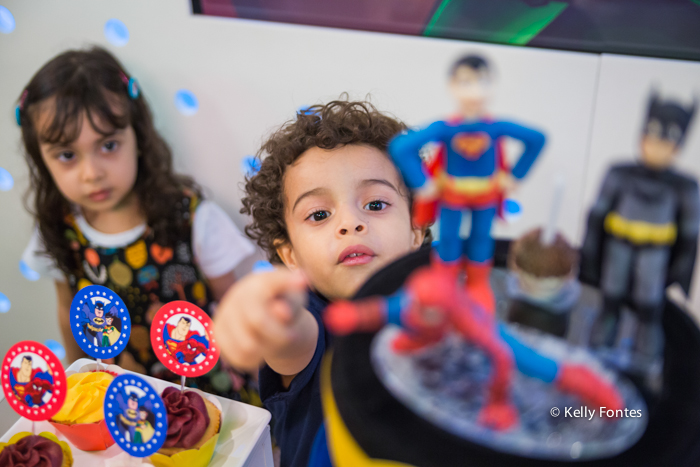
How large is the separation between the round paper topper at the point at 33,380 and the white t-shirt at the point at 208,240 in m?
0.57

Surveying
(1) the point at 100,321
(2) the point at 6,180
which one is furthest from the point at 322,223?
(2) the point at 6,180

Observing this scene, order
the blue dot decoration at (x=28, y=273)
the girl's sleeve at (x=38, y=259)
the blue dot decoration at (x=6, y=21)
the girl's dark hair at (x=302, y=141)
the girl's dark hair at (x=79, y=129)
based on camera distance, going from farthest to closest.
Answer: the blue dot decoration at (x=28, y=273) → the girl's sleeve at (x=38, y=259) → the blue dot decoration at (x=6, y=21) → the girl's dark hair at (x=79, y=129) → the girl's dark hair at (x=302, y=141)

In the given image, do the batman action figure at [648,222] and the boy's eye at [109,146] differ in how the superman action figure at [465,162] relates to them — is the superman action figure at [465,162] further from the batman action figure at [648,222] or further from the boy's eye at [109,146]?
the boy's eye at [109,146]

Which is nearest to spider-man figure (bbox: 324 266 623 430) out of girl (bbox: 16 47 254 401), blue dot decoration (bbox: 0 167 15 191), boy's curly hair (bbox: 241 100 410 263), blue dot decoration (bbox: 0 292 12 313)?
boy's curly hair (bbox: 241 100 410 263)

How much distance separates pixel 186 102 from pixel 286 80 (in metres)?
0.26

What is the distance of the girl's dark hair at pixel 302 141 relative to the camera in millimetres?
838

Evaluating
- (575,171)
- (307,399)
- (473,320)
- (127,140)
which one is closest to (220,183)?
(127,140)

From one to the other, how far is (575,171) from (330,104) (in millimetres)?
497

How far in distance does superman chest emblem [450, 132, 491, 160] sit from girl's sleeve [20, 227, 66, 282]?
118 centimetres

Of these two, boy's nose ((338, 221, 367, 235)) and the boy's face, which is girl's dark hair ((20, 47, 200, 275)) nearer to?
the boy's face

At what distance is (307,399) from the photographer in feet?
2.46

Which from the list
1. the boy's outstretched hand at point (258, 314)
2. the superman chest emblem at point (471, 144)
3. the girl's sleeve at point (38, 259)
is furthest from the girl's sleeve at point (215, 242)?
the superman chest emblem at point (471, 144)

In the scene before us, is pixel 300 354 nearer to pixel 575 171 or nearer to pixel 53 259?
pixel 575 171

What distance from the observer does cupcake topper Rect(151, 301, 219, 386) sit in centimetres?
62
